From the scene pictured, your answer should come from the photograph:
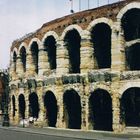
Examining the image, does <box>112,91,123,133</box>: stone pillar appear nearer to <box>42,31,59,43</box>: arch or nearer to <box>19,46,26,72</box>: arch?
<box>42,31,59,43</box>: arch

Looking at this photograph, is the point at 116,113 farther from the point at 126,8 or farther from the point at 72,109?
the point at 126,8

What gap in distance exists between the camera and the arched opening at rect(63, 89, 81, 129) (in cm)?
3158

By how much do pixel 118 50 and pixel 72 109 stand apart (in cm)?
661

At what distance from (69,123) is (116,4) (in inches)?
369

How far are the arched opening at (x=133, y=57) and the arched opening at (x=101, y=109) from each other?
2816 mm

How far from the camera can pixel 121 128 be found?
27234mm

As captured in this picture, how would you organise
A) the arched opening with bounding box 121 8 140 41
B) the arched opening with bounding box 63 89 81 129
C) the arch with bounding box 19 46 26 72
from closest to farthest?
the arched opening with bounding box 121 8 140 41 < the arched opening with bounding box 63 89 81 129 < the arch with bounding box 19 46 26 72

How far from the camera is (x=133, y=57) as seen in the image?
2823 cm

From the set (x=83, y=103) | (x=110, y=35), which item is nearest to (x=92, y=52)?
(x=110, y=35)

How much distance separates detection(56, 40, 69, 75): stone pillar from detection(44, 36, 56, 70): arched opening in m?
2.33

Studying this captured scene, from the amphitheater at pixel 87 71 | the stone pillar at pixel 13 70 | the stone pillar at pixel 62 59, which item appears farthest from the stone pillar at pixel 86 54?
the stone pillar at pixel 13 70

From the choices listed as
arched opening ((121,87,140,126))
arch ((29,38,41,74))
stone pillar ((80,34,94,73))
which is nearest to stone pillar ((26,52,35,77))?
arch ((29,38,41,74))

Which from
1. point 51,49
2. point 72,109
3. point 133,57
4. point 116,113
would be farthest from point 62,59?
point 116,113

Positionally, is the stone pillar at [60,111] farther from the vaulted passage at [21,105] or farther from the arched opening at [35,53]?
the vaulted passage at [21,105]
